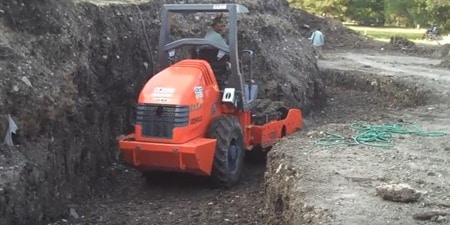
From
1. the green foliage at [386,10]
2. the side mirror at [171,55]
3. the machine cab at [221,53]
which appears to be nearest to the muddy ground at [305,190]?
the machine cab at [221,53]

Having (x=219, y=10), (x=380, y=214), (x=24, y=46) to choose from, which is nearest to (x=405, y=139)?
(x=219, y=10)

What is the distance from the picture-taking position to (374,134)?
1084cm

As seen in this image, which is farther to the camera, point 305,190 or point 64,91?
point 64,91

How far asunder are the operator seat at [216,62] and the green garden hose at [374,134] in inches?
67.7

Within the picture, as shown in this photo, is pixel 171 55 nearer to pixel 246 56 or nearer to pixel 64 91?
pixel 246 56

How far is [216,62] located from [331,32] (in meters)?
25.5

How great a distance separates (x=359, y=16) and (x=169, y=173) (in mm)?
58536

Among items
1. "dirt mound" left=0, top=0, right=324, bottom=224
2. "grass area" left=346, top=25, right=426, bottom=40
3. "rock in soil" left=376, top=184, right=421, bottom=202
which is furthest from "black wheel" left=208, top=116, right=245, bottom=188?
"grass area" left=346, top=25, right=426, bottom=40

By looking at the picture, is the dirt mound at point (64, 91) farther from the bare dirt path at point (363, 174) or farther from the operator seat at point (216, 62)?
the bare dirt path at point (363, 174)

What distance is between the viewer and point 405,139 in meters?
10.7

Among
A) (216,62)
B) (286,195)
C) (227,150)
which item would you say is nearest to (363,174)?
(286,195)

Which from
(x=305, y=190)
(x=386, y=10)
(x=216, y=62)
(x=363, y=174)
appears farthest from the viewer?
(x=386, y=10)

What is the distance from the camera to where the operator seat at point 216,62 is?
36.0ft

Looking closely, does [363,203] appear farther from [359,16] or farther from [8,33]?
[359,16]
